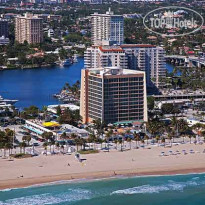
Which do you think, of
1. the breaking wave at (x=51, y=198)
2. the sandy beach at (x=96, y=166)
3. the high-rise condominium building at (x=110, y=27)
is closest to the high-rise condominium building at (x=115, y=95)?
the sandy beach at (x=96, y=166)

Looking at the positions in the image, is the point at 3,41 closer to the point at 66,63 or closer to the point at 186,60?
the point at 66,63

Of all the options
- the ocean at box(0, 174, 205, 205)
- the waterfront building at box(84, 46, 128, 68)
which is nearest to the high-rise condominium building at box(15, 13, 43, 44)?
the waterfront building at box(84, 46, 128, 68)

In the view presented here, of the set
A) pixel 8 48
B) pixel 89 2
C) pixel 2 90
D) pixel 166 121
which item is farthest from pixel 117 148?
pixel 89 2

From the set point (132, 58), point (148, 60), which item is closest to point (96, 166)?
point (132, 58)

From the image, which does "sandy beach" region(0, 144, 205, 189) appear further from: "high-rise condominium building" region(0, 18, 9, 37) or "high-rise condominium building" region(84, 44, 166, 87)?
"high-rise condominium building" region(0, 18, 9, 37)

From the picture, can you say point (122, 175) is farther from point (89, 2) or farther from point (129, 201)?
point (89, 2)
